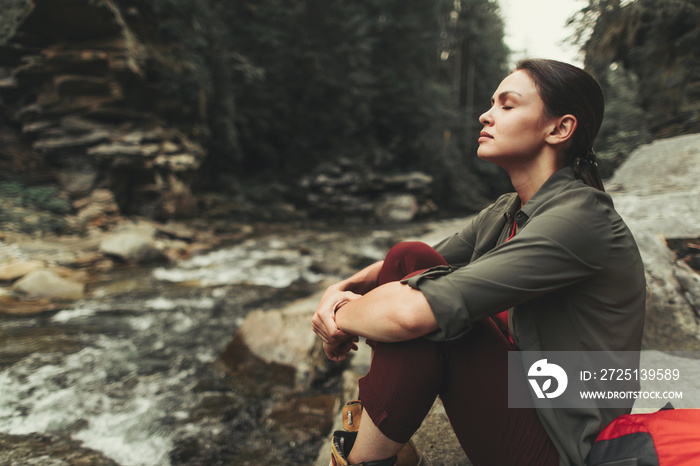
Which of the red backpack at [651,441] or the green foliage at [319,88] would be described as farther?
the green foliage at [319,88]

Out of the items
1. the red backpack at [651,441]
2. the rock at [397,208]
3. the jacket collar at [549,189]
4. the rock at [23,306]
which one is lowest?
the rock at [397,208]

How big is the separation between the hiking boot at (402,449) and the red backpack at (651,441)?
573mm

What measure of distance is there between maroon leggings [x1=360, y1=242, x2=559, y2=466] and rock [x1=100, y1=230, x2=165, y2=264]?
617cm

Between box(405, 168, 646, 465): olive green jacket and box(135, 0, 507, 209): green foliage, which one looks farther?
box(135, 0, 507, 209): green foliage

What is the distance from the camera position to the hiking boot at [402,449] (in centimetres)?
130

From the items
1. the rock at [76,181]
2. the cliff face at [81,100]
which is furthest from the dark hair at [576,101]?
the rock at [76,181]

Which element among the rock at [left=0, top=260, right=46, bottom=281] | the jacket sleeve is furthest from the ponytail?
the rock at [left=0, top=260, right=46, bottom=281]

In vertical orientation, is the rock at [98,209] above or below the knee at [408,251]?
below

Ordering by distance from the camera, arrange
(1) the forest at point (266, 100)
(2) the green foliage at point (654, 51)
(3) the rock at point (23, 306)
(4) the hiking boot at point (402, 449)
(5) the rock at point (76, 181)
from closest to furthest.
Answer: (4) the hiking boot at point (402, 449) < (3) the rock at point (23, 306) < (2) the green foliage at point (654, 51) < (1) the forest at point (266, 100) < (5) the rock at point (76, 181)

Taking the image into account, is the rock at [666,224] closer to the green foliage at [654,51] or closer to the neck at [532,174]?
the neck at [532,174]

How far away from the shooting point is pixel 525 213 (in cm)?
121

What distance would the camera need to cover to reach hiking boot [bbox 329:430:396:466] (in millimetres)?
1192

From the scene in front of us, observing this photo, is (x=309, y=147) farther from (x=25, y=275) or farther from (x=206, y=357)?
(x=206, y=357)

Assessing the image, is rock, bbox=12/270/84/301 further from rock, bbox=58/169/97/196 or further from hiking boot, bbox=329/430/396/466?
hiking boot, bbox=329/430/396/466
